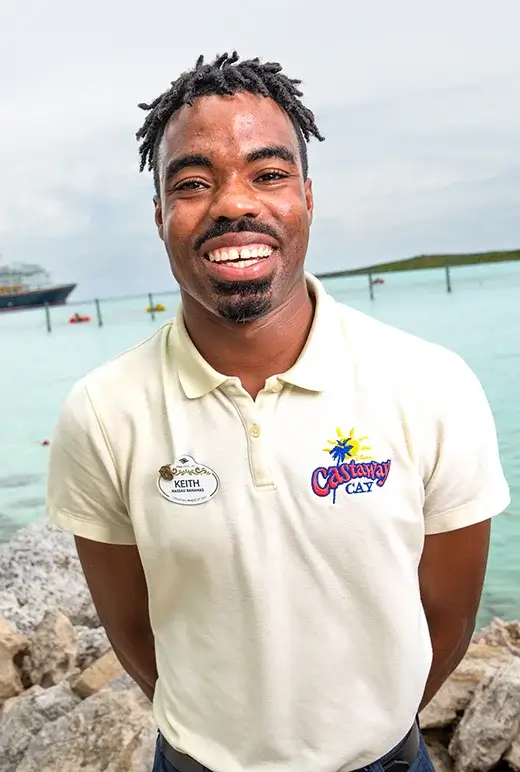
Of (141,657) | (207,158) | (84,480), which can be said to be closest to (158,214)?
(207,158)

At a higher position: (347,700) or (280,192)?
(280,192)

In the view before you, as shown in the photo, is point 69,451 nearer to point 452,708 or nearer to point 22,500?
point 452,708

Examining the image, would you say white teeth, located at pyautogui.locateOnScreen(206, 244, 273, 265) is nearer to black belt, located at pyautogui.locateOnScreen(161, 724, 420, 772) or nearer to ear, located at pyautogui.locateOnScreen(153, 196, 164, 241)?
ear, located at pyautogui.locateOnScreen(153, 196, 164, 241)

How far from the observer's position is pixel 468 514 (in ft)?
4.30

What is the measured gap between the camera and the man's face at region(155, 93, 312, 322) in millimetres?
1230

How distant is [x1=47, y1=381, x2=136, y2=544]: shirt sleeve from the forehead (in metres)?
0.44

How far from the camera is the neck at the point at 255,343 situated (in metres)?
1.30

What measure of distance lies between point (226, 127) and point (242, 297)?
271 millimetres

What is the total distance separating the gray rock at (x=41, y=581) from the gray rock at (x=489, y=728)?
2403 mm

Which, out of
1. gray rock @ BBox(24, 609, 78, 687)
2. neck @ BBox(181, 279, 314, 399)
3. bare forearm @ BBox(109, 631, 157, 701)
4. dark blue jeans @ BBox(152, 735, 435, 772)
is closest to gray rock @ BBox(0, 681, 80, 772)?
gray rock @ BBox(24, 609, 78, 687)

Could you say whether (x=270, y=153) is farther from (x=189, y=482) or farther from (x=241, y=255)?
(x=189, y=482)

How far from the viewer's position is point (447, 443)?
1.23 m

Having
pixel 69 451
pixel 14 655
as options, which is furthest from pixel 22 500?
pixel 69 451

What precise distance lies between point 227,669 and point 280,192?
0.77 meters
